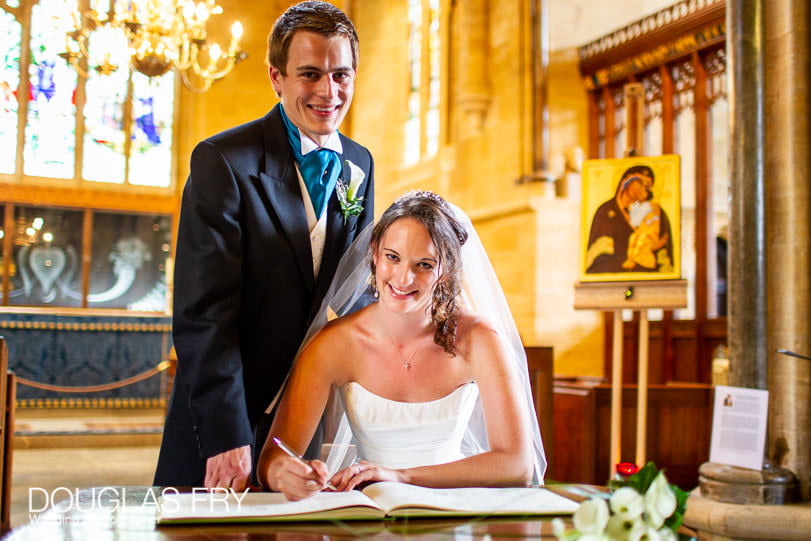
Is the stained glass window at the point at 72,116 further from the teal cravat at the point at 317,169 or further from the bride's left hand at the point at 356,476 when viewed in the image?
the bride's left hand at the point at 356,476

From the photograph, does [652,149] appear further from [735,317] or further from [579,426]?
[735,317]

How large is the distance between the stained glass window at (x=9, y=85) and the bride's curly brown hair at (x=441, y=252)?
487 inches

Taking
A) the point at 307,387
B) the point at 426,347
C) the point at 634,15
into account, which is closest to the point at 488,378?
the point at 426,347

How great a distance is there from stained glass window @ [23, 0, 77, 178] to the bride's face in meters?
12.4

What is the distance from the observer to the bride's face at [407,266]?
6.61 ft

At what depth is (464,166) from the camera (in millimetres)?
10328

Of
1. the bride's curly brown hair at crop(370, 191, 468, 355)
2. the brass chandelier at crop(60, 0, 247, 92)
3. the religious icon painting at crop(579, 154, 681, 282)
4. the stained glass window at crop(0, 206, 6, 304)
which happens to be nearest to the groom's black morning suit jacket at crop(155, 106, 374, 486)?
the bride's curly brown hair at crop(370, 191, 468, 355)

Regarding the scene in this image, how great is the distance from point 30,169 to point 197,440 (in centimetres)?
1240

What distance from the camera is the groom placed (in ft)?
6.06

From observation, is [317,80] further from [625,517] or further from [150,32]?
[150,32]

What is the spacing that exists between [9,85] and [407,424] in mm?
12882

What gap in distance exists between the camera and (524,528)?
4.71ft

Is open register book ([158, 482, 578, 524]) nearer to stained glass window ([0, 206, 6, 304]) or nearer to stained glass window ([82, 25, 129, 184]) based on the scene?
stained glass window ([0, 206, 6, 304])

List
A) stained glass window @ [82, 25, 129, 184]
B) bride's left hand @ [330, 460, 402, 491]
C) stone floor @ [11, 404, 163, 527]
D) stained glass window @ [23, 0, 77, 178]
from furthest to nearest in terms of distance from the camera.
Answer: stained glass window @ [82, 25, 129, 184]
stained glass window @ [23, 0, 77, 178]
stone floor @ [11, 404, 163, 527]
bride's left hand @ [330, 460, 402, 491]
